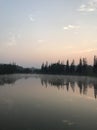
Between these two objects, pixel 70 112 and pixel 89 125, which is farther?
pixel 70 112

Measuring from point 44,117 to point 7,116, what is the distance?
2.67 meters

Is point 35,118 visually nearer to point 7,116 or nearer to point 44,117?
point 44,117

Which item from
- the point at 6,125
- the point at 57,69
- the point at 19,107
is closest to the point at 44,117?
the point at 6,125

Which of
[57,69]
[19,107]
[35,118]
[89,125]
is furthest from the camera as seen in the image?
[57,69]

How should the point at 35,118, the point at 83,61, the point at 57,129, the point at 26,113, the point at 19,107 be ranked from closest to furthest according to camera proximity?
1. the point at 57,129
2. the point at 35,118
3. the point at 26,113
4. the point at 19,107
5. the point at 83,61

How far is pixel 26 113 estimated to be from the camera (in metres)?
20.9

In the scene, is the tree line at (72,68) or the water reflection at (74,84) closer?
the water reflection at (74,84)

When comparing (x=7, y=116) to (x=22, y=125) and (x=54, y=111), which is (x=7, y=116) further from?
(x=54, y=111)

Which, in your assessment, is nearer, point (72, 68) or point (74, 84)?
point (74, 84)

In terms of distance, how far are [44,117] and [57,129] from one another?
11.7 feet

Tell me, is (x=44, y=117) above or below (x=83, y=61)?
below

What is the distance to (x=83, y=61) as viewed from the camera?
137375 millimetres

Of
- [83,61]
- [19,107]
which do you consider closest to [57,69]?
[83,61]

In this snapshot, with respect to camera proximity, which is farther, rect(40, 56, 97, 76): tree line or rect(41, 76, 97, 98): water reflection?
rect(40, 56, 97, 76): tree line
